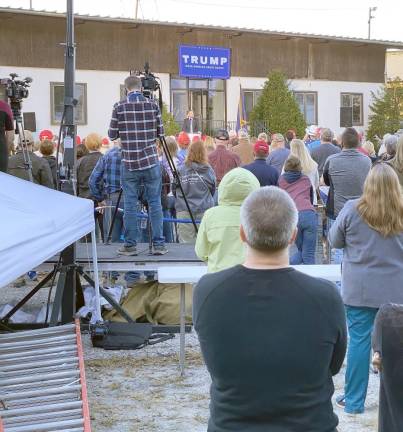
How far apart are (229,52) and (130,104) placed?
73.3ft

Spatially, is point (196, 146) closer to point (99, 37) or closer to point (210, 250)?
point (210, 250)

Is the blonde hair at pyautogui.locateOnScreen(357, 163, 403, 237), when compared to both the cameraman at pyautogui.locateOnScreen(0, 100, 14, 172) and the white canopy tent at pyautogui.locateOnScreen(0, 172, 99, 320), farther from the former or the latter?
the cameraman at pyautogui.locateOnScreen(0, 100, 14, 172)

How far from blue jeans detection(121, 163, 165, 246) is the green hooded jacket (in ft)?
7.54

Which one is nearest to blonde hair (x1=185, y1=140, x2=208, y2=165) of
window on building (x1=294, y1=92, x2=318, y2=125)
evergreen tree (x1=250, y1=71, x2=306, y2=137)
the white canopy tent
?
the white canopy tent

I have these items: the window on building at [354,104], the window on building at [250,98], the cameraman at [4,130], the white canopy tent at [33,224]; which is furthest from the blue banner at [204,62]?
the white canopy tent at [33,224]

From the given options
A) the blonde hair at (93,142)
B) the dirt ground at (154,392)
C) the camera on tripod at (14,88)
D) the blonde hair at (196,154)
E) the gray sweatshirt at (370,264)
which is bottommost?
the dirt ground at (154,392)

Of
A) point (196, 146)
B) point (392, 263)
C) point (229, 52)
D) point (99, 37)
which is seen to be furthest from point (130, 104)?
point (229, 52)

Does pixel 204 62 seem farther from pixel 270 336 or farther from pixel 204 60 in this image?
pixel 270 336

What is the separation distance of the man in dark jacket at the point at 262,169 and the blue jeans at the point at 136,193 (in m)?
1.84

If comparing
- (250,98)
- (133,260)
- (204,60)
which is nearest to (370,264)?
(133,260)

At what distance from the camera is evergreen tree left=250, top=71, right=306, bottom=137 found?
28.1 metres

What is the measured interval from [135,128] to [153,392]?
9.06 feet

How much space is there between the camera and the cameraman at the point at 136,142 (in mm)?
7848

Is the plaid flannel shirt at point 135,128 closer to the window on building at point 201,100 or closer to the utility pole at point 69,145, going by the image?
the utility pole at point 69,145
